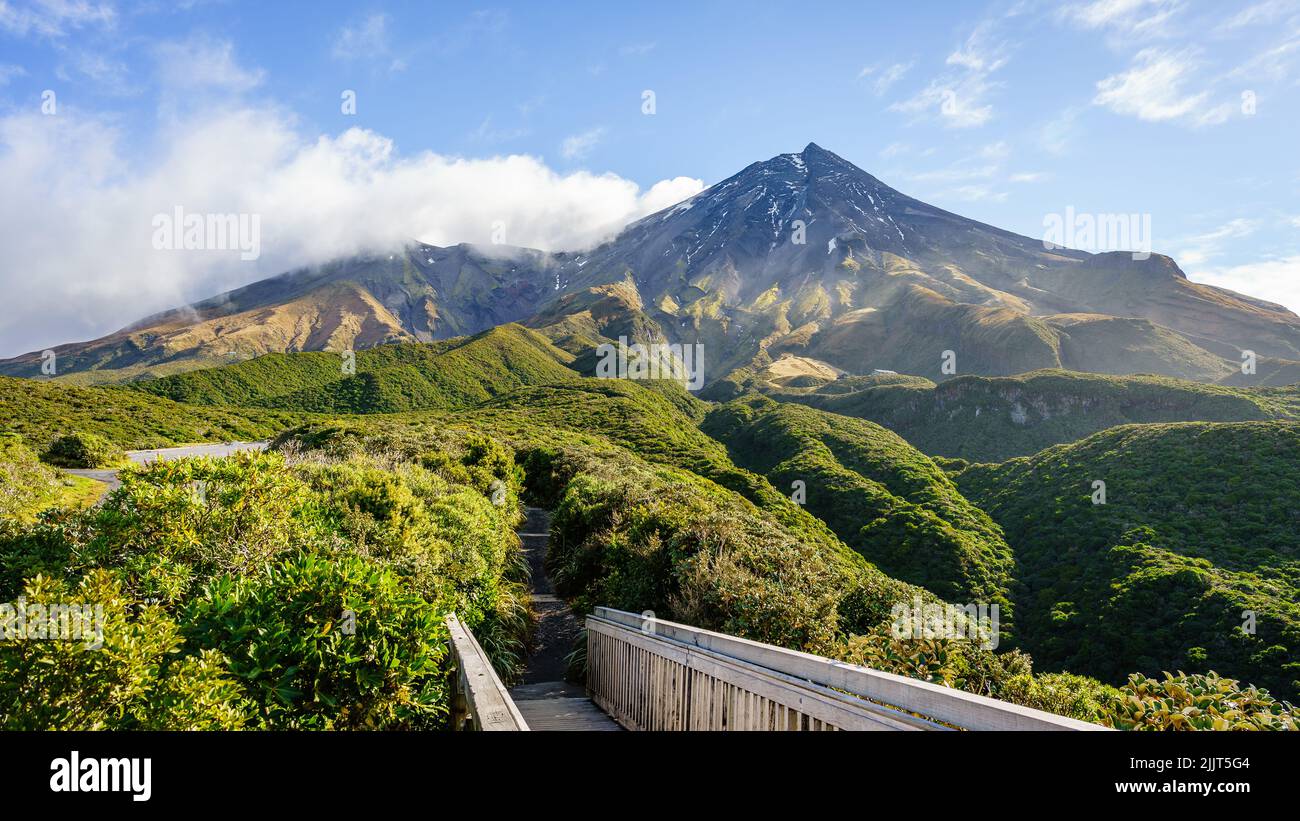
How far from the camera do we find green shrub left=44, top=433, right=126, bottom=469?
80.6ft

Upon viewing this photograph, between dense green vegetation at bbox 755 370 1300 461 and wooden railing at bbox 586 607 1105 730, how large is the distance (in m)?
76.4

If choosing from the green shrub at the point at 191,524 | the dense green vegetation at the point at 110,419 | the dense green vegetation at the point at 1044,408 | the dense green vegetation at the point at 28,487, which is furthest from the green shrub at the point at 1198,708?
the dense green vegetation at the point at 1044,408

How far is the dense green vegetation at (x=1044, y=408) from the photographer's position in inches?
2470

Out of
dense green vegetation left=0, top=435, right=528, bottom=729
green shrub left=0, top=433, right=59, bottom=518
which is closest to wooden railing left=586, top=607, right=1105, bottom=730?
dense green vegetation left=0, top=435, right=528, bottom=729

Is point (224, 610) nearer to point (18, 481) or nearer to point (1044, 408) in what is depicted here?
point (18, 481)

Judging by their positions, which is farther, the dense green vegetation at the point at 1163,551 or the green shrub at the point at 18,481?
the dense green vegetation at the point at 1163,551

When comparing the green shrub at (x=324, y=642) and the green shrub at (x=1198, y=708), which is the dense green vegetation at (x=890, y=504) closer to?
the green shrub at (x=1198, y=708)

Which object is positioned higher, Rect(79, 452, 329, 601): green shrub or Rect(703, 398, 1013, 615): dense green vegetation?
Rect(79, 452, 329, 601): green shrub

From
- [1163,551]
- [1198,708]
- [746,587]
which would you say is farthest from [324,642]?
[1163,551]

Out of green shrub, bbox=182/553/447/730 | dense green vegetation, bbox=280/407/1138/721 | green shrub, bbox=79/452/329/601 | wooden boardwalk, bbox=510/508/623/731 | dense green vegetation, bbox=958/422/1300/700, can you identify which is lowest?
dense green vegetation, bbox=958/422/1300/700

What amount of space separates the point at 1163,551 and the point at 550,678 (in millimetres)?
36699

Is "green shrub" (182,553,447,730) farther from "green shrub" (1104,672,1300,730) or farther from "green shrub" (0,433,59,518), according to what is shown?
"green shrub" (0,433,59,518)

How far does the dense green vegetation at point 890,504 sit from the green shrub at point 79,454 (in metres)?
38.2
